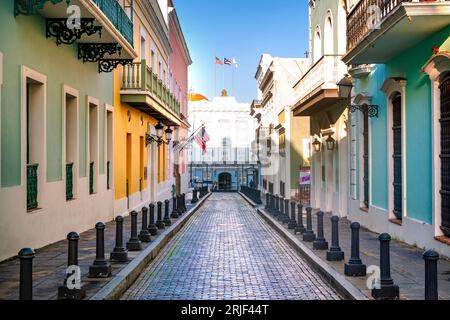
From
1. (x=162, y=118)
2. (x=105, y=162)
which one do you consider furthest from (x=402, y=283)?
(x=162, y=118)

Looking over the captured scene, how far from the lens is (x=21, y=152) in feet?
35.6

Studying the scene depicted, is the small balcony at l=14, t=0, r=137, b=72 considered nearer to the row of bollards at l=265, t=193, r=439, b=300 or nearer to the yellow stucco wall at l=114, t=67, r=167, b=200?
the yellow stucco wall at l=114, t=67, r=167, b=200

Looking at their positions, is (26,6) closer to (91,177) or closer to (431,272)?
(91,177)

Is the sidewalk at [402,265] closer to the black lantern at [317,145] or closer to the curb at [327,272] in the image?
the curb at [327,272]

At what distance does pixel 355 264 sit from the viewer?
30.4ft

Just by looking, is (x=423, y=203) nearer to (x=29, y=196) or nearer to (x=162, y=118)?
(x=29, y=196)

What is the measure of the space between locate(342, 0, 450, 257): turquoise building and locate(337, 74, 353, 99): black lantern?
0.76 m

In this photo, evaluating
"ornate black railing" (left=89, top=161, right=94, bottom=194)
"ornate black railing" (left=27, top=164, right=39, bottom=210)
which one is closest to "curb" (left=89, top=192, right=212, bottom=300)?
"ornate black railing" (left=27, top=164, right=39, bottom=210)

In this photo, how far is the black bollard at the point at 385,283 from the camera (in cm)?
755

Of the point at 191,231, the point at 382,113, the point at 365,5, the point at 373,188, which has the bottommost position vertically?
the point at 191,231

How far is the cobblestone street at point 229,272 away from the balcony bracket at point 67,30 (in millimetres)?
4734

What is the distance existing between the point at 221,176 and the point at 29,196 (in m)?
62.6
